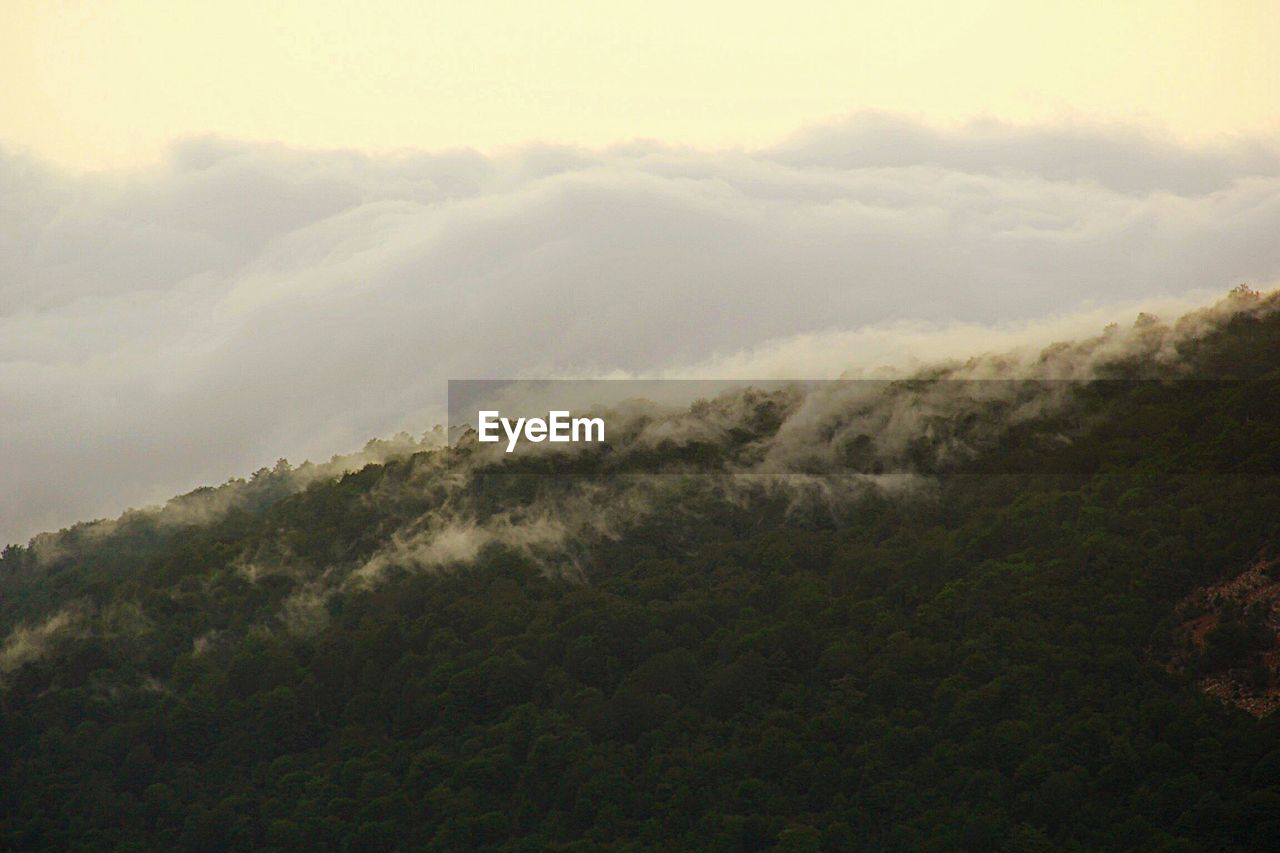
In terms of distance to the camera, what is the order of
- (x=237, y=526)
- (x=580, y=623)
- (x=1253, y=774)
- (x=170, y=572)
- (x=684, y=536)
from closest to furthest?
1. (x=1253, y=774)
2. (x=580, y=623)
3. (x=684, y=536)
4. (x=170, y=572)
5. (x=237, y=526)

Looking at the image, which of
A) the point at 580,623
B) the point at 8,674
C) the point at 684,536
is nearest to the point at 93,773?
the point at 8,674

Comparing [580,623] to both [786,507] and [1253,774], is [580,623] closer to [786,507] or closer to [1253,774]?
[786,507]

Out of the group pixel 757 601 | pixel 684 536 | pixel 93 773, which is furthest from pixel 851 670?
pixel 93 773

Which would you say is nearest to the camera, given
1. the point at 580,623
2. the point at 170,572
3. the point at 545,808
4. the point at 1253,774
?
the point at 1253,774

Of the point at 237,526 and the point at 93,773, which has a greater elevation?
the point at 237,526

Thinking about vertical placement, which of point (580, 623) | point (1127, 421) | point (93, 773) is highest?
point (1127, 421)

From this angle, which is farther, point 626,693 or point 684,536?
point 684,536

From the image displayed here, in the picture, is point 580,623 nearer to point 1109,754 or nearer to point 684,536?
point 684,536
